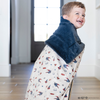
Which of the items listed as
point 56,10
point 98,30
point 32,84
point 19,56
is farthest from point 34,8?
point 32,84

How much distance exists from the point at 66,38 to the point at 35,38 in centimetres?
383

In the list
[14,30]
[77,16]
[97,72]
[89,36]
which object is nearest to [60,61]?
[77,16]

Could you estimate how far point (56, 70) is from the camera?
0.90 meters

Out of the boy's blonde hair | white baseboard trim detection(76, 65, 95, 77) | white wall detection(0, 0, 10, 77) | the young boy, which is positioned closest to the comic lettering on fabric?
the young boy

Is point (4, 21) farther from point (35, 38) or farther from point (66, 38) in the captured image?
point (35, 38)

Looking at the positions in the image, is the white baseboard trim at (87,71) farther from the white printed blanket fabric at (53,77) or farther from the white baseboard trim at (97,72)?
the white printed blanket fabric at (53,77)

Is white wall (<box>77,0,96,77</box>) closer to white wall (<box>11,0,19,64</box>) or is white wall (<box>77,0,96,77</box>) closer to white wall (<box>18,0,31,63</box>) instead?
white wall (<box>11,0,19,64</box>)

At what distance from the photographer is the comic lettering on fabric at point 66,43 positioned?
0.88m

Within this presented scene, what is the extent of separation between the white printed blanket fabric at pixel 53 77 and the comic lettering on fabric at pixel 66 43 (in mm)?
47

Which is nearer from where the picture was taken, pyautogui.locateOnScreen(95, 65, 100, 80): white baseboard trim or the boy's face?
the boy's face

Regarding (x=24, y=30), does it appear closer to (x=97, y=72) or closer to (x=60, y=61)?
(x=97, y=72)

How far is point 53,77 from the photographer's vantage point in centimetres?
89

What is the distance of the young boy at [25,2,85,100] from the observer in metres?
0.88

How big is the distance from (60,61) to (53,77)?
0.10 m
